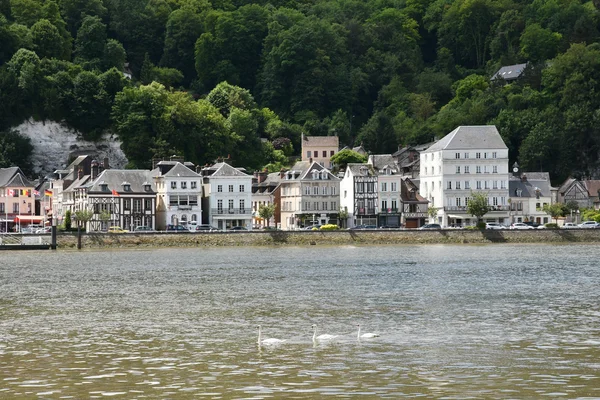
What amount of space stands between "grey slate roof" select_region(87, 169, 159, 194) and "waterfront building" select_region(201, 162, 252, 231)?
4935mm

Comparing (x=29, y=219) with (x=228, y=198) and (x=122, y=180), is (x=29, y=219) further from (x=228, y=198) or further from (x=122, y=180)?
→ (x=228, y=198)

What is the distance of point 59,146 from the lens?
113 metres

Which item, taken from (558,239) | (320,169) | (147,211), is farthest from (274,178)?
(558,239)

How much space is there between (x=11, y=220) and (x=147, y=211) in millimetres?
13042

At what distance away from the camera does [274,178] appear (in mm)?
105562

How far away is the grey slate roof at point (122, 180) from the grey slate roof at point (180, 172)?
1748 millimetres

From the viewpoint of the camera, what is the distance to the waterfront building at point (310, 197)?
9938 centimetres

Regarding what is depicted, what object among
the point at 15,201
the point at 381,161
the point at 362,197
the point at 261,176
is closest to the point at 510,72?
the point at 381,161

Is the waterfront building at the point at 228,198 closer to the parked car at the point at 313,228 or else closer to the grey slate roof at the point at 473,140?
the parked car at the point at 313,228

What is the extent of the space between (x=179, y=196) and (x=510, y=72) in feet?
167

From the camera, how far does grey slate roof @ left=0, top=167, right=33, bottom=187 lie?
98.7 metres

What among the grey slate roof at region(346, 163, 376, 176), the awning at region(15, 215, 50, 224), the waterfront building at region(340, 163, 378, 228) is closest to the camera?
the waterfront building at region(340, 163, 378, 228)

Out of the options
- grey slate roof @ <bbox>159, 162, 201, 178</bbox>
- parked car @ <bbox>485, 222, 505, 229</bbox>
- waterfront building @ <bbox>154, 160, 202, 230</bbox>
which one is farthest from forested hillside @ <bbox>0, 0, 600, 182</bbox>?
parked car @ <bbox>485, 222, 505, 229</bbox>

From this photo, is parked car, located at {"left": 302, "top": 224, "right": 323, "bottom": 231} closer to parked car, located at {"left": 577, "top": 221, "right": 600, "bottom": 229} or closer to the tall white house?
the tall white house
